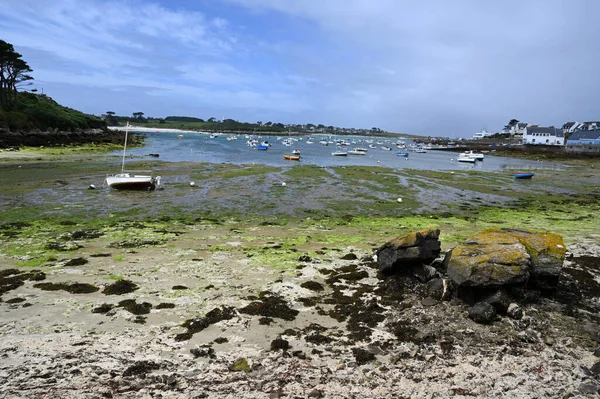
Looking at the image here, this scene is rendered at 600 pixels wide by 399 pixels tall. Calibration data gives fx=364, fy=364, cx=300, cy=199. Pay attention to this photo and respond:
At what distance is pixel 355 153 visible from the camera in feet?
315

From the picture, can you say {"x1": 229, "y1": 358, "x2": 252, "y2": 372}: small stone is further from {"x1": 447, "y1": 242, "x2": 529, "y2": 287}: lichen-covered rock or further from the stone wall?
the stone wall

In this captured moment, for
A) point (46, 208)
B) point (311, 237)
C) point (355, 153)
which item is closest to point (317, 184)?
point (311, 237)

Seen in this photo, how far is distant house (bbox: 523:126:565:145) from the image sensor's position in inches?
4670

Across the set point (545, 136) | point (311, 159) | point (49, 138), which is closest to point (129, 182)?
point (311, 159)

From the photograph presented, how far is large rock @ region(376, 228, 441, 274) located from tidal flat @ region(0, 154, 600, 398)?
702 millimetres

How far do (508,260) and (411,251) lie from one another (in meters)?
2.39

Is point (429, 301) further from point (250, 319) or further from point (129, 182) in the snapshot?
point (129, 182)

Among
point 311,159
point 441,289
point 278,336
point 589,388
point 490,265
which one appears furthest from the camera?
point 311,159

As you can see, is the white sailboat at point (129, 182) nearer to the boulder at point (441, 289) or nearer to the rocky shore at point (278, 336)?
the rocky shore at point (278, 336)

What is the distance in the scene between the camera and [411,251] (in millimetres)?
10250

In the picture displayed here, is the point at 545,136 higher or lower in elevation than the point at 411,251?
higher

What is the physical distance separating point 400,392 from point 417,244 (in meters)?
4.99

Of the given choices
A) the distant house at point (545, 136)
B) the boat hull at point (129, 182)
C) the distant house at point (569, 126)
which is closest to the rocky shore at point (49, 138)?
the boat hull at point (129, 182)

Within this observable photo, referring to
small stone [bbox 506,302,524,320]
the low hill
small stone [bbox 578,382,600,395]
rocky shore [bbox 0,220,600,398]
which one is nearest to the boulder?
rocky shore [bbox 0,220,600,398]
